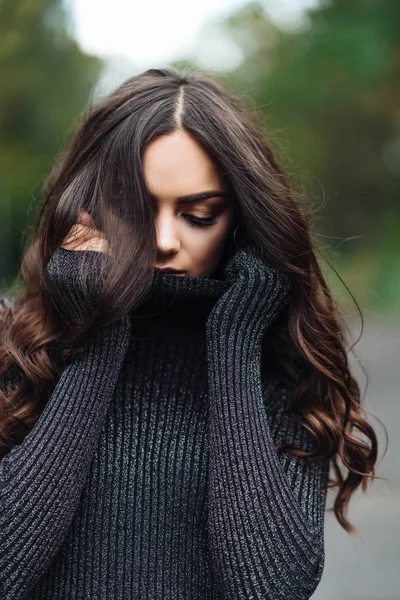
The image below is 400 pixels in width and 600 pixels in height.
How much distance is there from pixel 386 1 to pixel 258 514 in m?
14.5

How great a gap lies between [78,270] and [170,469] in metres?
0.56

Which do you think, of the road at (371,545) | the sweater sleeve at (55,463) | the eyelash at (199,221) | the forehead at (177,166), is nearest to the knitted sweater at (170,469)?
the sweater sleeve at (55,463)

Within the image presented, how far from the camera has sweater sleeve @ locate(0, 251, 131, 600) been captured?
5.57 feet

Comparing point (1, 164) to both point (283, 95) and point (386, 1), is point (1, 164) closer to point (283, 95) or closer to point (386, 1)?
point (283, 95)

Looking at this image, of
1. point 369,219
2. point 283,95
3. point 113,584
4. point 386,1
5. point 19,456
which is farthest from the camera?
point 369,219

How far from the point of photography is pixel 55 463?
1.76 metres

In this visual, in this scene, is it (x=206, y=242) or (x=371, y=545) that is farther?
(x=371, y=545)

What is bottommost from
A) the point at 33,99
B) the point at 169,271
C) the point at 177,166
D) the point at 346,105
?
the point at 346,105

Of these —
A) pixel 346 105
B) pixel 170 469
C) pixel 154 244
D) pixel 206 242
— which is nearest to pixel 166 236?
pixel 154 244

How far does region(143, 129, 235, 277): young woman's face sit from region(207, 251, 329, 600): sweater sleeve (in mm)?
119

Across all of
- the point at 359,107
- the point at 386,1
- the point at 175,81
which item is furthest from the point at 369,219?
the point at 175,81

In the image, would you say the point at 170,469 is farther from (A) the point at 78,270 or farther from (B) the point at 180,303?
(A) the point at 78,270

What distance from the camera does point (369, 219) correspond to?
20.3 m

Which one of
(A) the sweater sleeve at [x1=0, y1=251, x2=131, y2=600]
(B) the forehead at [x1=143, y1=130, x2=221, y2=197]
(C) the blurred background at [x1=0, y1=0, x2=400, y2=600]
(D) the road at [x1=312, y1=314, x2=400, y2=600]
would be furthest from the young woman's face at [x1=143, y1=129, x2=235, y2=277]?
(C) the blurred background at [x1=0, y1=0, x2=400, y2=600]
